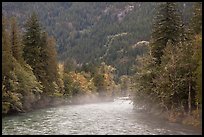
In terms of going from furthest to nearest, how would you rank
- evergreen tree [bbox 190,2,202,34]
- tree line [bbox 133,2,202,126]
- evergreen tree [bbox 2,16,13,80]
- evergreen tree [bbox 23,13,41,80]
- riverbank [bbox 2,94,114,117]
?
evergreen tree [bbox 23,13,41,80] < riverbank [bbox 2,94,114,117] < evergreen tree [bbox 2,16,13,80] < evergreen tree [bbox 190,2,202,34] < tree line [bbox 133,2,202,126]

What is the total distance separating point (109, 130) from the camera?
3678 cm

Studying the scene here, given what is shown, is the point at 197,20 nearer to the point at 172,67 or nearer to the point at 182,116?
the point at 172,67

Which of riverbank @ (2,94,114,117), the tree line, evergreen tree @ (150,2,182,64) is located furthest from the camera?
riverbank @ (2,94,114,117)

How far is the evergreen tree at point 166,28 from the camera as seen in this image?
52981 mm

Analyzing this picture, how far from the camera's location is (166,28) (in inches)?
2093

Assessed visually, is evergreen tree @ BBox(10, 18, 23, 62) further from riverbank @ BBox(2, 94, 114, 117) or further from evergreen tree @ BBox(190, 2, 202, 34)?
evergreen tree @ BBox(190, 2, 202, 34)

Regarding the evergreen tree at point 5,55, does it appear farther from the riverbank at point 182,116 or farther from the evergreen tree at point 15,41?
the riverbank at point 182,116

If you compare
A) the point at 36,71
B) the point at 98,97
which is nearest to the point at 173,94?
the point at 36,71

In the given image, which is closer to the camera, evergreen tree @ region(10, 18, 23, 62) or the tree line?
the tree line

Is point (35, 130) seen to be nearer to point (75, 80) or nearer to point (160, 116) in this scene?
point (160, 116)

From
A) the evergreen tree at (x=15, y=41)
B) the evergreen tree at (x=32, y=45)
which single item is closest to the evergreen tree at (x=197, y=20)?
the evergreen tree at (x=15, y=41)

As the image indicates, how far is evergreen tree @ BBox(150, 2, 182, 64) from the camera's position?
5298cm

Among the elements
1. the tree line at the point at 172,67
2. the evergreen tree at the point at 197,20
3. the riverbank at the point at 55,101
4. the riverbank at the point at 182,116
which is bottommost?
the riverbank at the point at 55,101

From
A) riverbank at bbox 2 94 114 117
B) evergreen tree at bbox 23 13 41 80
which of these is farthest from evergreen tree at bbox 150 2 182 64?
evergreen tree at bbox 23 13 41 80
